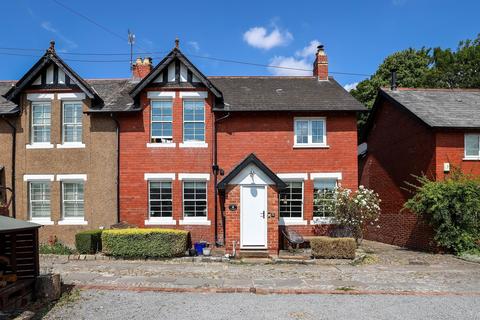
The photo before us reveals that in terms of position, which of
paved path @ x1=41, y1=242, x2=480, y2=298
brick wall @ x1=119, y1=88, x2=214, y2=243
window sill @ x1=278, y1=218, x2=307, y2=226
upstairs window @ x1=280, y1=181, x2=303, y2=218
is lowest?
paved path @ x1=41, y1=242, x2=480, y2=298

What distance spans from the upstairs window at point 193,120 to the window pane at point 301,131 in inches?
161

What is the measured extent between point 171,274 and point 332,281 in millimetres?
4652

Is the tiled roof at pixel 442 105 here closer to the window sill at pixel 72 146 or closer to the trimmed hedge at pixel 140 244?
the trimmed hedge at pixel 140 244

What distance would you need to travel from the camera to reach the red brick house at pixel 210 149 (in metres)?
17.1

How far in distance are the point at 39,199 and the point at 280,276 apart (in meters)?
11.5

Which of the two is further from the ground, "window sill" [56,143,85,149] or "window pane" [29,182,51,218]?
"window sill" [56,143,85,149]

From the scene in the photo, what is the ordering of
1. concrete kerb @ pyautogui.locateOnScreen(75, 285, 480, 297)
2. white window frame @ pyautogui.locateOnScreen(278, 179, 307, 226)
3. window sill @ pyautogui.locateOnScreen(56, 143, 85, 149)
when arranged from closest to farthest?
concrete kerb @ pyautogui.locateOnScreen(75, 285, 480, 297), white window frame @ pyautogui.locateOnScreen(278, 179, 307, 226), window sill @ pyautogui.locateOnScreen(56, 143, 85, 149)

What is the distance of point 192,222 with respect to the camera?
669 inches

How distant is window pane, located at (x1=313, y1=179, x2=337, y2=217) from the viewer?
1694 centimetres

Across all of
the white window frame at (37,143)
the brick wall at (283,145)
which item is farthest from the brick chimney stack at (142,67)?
the brick wall at (283,145)

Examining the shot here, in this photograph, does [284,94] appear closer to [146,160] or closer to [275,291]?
[146,160]

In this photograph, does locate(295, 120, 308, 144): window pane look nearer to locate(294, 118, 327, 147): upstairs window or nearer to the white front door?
locate(294, 118, 327, 147): upstairs window

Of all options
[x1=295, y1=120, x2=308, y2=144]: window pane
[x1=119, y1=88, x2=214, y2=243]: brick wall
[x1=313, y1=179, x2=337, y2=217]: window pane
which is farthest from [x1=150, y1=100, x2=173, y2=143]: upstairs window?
[x1=313, y1=179, x2=337, y2=217]: window pane

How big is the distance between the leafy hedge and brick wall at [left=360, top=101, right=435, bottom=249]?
1.01 meters
